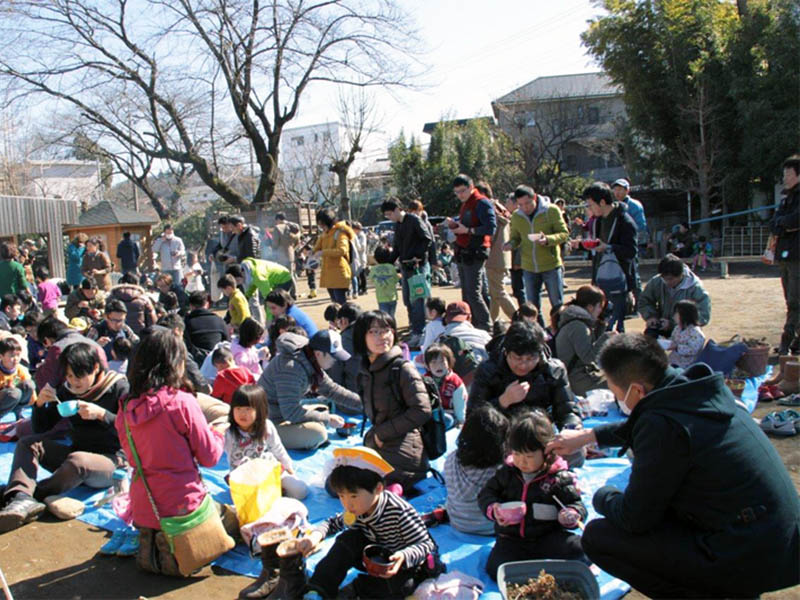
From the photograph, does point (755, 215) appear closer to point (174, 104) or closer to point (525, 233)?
point (525, 233)

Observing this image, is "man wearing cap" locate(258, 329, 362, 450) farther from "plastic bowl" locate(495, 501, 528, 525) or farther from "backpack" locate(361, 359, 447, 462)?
"plastic bowl" locate(495, 501, 528, 525)

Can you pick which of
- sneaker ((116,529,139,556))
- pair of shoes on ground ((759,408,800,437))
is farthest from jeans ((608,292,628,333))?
sneaker ((116,529,139,556))

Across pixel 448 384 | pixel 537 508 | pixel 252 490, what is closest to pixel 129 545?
pixel 252 490

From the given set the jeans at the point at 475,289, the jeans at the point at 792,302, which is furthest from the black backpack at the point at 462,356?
the jeans at the point at 792,302

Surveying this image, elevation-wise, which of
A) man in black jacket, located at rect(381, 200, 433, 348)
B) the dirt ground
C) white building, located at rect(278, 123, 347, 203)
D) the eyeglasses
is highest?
white building, located at rect(278, 123, 347, 203)

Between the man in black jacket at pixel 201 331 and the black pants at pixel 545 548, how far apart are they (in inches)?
175

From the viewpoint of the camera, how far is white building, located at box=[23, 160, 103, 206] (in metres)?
37.2

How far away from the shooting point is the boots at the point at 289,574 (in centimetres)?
300

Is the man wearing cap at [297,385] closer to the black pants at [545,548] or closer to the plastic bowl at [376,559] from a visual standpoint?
the plastic bowl at [376,559]

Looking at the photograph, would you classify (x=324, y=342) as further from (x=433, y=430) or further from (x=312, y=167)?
(x=312, y=167)

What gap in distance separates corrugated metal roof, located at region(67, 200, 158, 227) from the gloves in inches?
827

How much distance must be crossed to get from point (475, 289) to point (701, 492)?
17.2 ft

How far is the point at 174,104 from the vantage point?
67.7 feet

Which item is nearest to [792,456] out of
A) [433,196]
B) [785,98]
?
[785,98]
